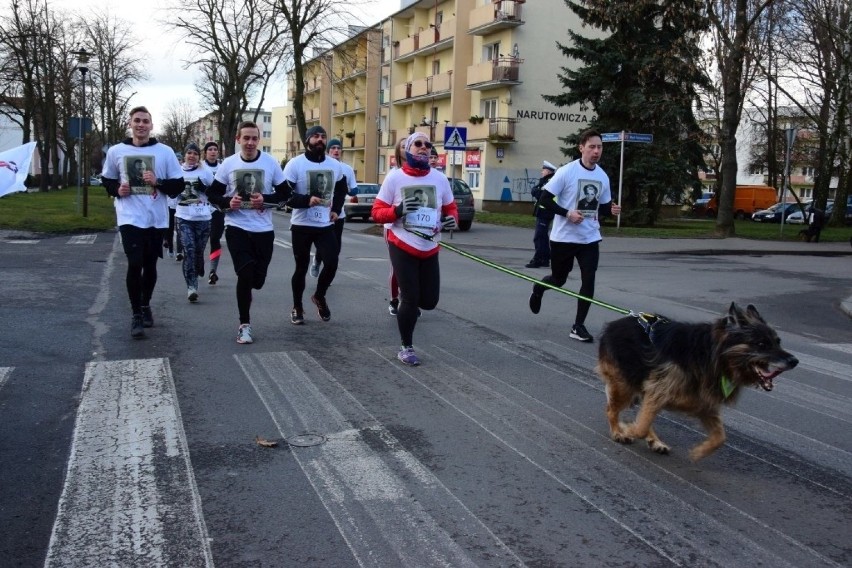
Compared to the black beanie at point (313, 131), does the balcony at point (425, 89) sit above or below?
above

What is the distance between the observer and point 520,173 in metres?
47.2

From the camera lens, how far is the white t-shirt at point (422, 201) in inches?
276

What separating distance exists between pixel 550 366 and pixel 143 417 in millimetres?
3340

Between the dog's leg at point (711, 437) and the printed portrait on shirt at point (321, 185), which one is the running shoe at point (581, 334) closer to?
the printed portrait on shirt at point (321, 185)

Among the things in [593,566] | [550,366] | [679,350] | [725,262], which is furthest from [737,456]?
[725,262]

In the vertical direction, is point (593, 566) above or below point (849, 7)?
below

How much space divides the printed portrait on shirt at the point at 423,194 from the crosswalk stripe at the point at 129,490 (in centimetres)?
253

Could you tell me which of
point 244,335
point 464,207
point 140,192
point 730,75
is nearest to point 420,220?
point 244,335

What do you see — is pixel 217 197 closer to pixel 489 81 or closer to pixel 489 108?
pixel 489 81

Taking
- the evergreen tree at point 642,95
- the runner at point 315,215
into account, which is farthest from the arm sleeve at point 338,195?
the evergreen tree at point 642,95

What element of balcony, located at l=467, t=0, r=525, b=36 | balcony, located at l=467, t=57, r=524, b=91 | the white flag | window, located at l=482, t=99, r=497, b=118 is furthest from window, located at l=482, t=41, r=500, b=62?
the white flag

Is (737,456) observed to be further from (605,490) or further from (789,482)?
(605,490)

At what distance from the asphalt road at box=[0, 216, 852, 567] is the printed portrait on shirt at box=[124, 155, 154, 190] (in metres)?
1.45

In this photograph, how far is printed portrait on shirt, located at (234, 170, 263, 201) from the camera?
7.92 meters
